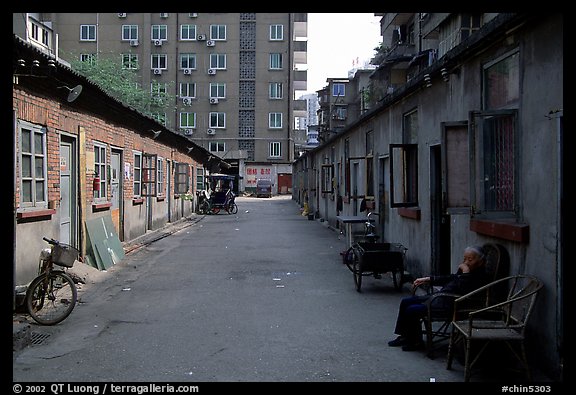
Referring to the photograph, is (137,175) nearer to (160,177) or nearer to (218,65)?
(160,177)

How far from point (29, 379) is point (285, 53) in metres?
52.8

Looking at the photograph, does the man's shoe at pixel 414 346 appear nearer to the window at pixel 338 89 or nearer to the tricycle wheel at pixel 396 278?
the tricycle wheel at pixel 396 278

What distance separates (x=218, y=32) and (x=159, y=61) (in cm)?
642

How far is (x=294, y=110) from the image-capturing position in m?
57.6

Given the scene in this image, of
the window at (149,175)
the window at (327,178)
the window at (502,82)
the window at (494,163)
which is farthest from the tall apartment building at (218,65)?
the window at (494,163)

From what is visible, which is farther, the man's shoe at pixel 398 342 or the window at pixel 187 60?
the window at pixel 187 60

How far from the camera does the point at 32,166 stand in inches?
344

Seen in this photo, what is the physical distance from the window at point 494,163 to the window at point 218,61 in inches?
2023

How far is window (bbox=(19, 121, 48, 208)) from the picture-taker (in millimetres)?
8508

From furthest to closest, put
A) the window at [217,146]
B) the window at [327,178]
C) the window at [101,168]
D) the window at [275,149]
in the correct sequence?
the window at [275,149]
the window at [217,146]
the window at [327,178]
the window at [101,168]

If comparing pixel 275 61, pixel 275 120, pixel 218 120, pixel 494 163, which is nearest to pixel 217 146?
pixel 218 120

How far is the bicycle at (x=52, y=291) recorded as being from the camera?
23.5ft

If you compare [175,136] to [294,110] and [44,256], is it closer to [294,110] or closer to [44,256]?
[44,256]
